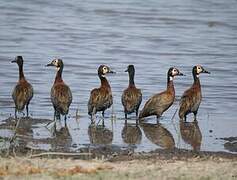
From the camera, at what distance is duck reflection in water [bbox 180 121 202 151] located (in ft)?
51.6

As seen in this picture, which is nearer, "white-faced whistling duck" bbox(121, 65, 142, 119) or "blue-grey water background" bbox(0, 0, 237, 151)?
"white-faced whistling duck" bbox(121, 65, 142, 119)

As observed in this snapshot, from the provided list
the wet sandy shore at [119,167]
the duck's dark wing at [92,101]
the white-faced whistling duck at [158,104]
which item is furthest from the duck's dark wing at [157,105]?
the wet sandy shore at [119,167]

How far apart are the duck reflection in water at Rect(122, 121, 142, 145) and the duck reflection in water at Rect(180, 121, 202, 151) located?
0.80 m

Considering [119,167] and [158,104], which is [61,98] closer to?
[158,104]

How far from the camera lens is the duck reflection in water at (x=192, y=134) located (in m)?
15.7

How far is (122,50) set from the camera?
27750 mm

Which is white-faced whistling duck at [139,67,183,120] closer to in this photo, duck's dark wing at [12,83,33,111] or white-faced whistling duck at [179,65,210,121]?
white-faced whistling duck at [179,65,210,121]

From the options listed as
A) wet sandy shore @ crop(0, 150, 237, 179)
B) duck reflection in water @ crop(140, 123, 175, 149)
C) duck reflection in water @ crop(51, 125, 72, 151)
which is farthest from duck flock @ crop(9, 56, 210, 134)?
wet sandy shore @ crop(0, 150, 237, 179)

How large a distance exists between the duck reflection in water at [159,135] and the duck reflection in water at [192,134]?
0.29 m

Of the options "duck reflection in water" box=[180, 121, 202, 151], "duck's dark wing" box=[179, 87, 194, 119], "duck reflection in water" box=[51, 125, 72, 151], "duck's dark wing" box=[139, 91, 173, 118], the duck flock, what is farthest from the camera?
"duck's dark wing" box=[139, 91, 173, 118]

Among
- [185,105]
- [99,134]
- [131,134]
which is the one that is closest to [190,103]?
[185,105]

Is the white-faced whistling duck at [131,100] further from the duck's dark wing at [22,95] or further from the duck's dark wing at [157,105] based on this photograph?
the duck's dark wing at [22,95]

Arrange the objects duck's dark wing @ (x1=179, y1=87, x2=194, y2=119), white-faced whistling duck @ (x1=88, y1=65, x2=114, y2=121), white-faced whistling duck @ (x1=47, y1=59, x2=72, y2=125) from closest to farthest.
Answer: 1. white-faced whistling duck @ (x1=47, y1=59, x2=72, y2=125)
2. white-faced whistling duck @ (x1=88, y1=65, x2=114, y2=121)
3. duck's dark wing @ (x1=179, y1=87, x2=194, y2=119)

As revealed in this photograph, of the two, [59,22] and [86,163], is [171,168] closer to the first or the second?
[86,163]
